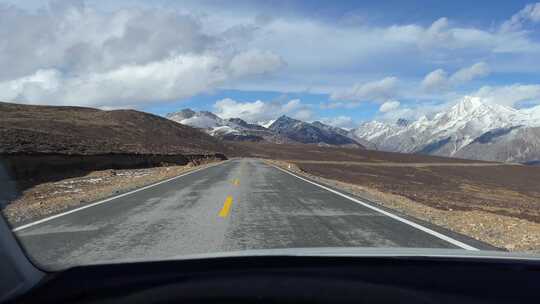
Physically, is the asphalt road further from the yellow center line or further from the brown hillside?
the brown hillside

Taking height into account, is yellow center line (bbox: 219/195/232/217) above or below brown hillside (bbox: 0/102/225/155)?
below

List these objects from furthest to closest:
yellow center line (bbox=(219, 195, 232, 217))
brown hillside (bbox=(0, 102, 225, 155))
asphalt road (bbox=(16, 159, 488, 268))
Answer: brown hillside (bbox=(0, 102, 225, 155))
yellow center line (bbox=(219, 195, 232, 217))
asphalt road (bbox=(16, 159, 488, 268))

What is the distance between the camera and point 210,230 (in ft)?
27.6

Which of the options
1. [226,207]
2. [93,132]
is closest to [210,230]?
[226,207]

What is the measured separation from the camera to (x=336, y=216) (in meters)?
10.1

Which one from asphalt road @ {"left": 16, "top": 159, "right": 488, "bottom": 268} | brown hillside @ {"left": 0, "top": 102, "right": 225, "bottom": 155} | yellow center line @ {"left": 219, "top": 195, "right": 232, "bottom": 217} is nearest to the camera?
asphalt road @ {"left": 16, "top": 159, "right": 488, "bottom": 268}

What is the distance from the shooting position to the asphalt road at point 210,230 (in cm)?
688

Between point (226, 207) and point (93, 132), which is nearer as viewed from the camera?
point (226, 207)

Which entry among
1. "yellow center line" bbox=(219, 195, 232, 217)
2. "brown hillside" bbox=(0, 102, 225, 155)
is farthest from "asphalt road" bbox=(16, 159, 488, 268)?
"brown hillside" bbox=(0, 102, 225, 155)

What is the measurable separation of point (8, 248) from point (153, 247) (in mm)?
4275

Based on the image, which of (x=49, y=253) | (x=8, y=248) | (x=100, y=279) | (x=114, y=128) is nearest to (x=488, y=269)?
(x=100, y=279)

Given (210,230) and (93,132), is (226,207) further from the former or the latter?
(93,132)

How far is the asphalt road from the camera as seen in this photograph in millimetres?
6883

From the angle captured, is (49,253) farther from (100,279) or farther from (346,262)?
(346,262)
